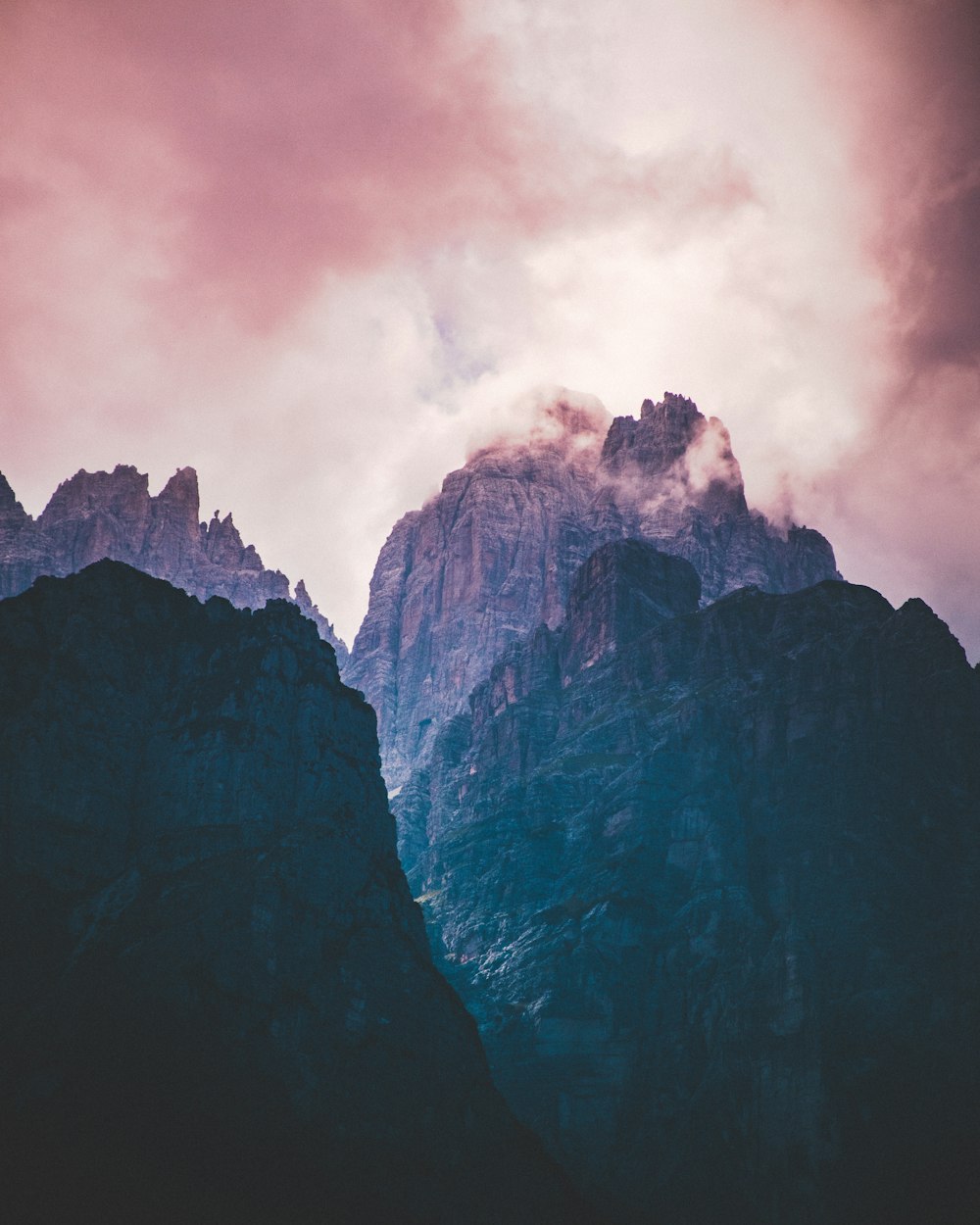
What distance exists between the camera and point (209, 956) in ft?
455

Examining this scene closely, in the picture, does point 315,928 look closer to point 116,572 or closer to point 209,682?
point 209,682

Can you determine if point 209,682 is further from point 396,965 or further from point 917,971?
point 917,971

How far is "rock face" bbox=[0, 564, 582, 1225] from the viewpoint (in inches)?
4887

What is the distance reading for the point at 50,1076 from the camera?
4916 inches

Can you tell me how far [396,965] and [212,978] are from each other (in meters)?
24.2

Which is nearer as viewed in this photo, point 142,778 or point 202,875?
point 202,875

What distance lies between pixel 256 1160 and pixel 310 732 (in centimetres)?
5969

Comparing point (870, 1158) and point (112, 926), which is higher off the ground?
point (112, 926)

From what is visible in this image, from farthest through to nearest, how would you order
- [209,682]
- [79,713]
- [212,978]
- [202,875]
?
[209,682] → [79,713] → [202,875] → [212,978]

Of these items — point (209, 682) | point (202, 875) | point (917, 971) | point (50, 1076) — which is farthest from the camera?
point (917, 971)

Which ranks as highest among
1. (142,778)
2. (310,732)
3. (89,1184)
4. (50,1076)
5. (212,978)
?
(310,732)

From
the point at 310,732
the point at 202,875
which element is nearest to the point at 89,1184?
the point at 202,875

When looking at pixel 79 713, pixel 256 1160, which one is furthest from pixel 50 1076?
pixel 79 713

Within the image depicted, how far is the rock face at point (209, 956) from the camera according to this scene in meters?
124
